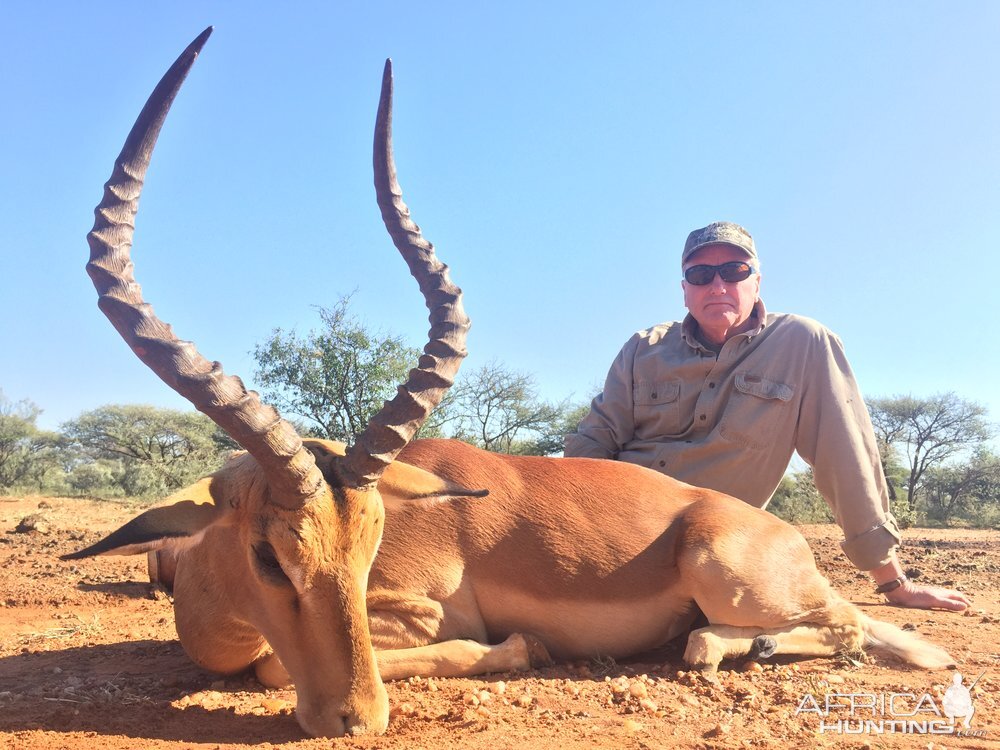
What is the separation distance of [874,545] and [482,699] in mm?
3376

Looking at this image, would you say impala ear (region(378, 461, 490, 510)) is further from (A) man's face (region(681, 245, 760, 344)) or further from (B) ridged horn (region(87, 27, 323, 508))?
(A) man's face (region(681, 245, 760, 344))

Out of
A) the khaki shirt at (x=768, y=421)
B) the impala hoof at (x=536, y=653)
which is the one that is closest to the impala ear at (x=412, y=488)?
the impala hoof at (x=536, y=653)

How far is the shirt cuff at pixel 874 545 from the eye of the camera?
573 cm

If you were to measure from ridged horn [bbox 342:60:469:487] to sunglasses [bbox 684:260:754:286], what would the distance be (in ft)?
10.3

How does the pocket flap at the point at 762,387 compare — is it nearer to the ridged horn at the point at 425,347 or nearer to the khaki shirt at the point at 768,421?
the khaki shirt at the point at 768,421

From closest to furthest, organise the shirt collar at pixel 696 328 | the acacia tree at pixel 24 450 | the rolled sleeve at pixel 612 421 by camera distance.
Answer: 1. the shirt collar at pixel 696 328
2. the rolled sleeve at pixel 612 421
3. the acacia tree at pixel 24 450

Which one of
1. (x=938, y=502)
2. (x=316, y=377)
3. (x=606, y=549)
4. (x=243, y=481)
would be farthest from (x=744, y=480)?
(x=938, y=502)

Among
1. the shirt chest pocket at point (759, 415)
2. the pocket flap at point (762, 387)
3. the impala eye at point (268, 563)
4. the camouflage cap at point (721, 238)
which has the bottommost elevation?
the impala eye at point (268, 563)

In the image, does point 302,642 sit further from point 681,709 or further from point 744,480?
point 744,480

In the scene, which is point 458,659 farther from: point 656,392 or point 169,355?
point 656,392

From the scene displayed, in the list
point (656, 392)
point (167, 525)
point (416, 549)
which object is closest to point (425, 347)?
point (416, 549)

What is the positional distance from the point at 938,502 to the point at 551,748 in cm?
3006

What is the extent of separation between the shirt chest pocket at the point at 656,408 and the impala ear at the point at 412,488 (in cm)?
306

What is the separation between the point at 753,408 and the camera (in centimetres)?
625
